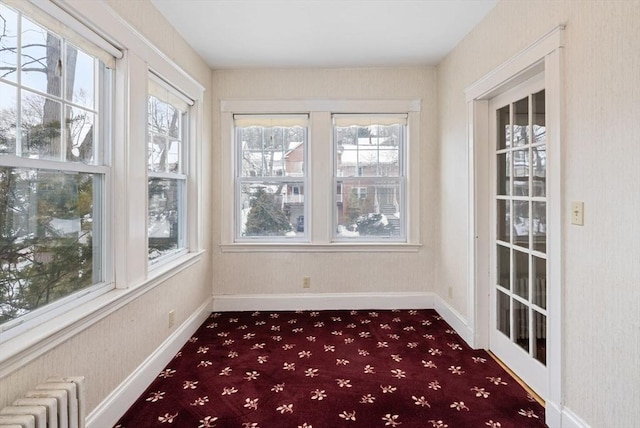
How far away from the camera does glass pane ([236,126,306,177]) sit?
367 cm

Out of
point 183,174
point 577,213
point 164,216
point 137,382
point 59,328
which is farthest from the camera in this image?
point 183,174

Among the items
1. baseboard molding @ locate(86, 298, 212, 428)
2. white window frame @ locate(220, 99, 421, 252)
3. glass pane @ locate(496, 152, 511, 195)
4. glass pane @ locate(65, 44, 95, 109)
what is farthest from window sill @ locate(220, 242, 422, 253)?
glass pane @ locate(65, 44, 95, 109)

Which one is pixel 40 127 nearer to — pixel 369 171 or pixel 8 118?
pixel 8 118

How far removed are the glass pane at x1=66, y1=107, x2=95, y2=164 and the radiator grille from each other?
3.44 ft

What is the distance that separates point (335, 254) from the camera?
3639mm

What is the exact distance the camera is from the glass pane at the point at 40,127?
1.45m

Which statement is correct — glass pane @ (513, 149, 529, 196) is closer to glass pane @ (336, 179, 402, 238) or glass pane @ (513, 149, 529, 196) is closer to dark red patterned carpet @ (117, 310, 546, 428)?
dark red patterned carpet @ (117, 310, 546, 428)

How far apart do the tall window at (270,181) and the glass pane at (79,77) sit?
1838mm

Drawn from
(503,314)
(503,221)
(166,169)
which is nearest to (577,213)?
(503,221)

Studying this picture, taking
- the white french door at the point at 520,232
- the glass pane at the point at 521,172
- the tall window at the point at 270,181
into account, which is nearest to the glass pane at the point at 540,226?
the white french door at the point at 520,232

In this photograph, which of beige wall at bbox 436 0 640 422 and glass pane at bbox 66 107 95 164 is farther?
glass pane at bbox 66 107 95 164

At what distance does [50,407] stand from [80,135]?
4.17 feet

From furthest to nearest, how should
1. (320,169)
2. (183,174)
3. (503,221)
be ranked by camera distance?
(320,169) → (183,174) → (503,221)

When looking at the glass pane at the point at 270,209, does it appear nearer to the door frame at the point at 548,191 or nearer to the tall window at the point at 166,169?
the tall window at the point at 166,169
